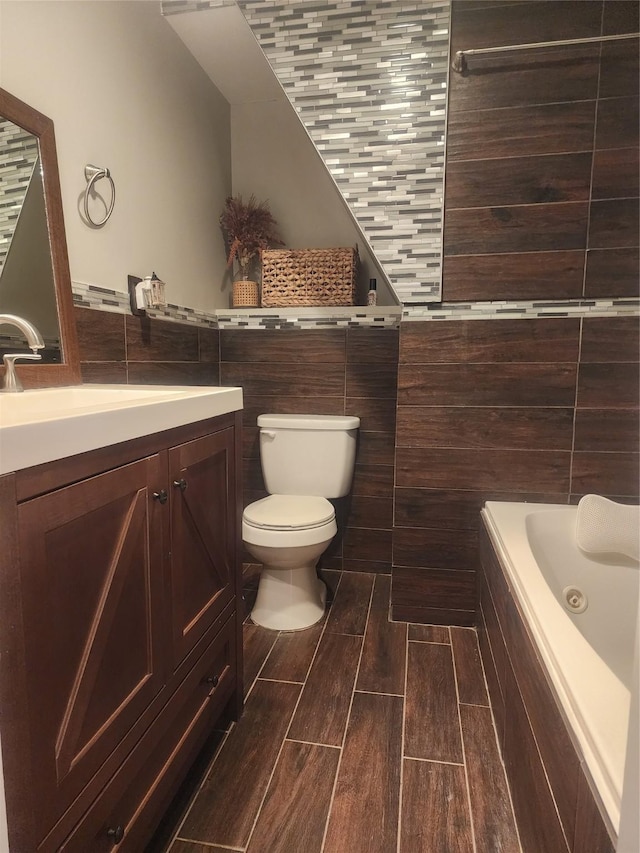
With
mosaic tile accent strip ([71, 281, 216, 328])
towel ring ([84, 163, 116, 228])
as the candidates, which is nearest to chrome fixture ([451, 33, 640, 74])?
towel ring ([84, 163, 116, 228])

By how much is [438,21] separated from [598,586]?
1.95m

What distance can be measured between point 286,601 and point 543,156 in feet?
6.29

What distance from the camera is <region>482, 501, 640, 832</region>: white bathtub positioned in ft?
2.52

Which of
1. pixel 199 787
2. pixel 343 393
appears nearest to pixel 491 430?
pixel 343 393

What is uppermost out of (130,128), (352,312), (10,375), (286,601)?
(130,128)

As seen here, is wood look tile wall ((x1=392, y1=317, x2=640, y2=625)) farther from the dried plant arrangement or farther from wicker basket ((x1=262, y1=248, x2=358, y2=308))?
the dried plant arrangement

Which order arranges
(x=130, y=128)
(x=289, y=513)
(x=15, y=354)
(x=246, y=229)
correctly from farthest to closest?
(x=246, y=229)
(x=289, y=513)
(x=130, y=128)
(x=15, y=354)

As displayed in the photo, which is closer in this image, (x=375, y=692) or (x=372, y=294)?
(x=375, y=692)

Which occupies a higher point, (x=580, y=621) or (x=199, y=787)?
(x=580, y=621)

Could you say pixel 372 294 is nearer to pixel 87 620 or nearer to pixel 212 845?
pixel 87 620

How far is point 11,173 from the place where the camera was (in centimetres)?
127

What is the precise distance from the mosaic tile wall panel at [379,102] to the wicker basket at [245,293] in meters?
0.77

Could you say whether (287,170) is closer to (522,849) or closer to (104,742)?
(104,742)

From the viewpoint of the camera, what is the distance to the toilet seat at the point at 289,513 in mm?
1892
